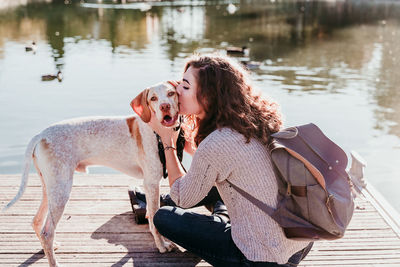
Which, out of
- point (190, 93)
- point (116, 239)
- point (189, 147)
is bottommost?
point (116, 239)

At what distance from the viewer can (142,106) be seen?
2908 millimetres

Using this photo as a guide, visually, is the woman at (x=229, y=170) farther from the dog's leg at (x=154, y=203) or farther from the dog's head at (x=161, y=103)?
the dog's leg at (x=154, y=203)

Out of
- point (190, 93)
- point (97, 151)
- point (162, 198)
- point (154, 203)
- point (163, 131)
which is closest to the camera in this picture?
point (190, 93)

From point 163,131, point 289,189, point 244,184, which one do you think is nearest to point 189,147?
point 163,131

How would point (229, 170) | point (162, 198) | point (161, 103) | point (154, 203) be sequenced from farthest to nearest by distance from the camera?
point (162, 198) < point (154, 203) < point (161, 103) < point (229, 170)

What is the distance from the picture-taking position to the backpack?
7.47 ft

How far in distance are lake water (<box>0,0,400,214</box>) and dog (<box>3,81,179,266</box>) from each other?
4424 millimetres

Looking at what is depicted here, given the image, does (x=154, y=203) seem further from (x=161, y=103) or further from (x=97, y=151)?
(x=161, y=103)

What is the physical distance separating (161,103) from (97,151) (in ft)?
2.18

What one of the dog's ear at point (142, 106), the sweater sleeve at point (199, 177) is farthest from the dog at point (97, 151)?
the sweater sleeve at point (199, 177)

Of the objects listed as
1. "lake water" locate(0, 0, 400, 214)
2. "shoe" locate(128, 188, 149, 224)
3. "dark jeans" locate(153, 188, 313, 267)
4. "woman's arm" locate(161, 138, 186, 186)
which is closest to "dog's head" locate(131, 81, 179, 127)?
"woman's arm" locate(161, 138, 186, 186)

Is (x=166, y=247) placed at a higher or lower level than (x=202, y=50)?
lower

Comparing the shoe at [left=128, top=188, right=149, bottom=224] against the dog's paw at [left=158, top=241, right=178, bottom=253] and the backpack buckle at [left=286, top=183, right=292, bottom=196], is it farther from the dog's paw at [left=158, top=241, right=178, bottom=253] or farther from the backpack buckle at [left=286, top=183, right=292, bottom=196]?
the backpack buckle at [left=286, top=183, right=292, bottom=196]

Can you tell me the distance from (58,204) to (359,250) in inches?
88.9
